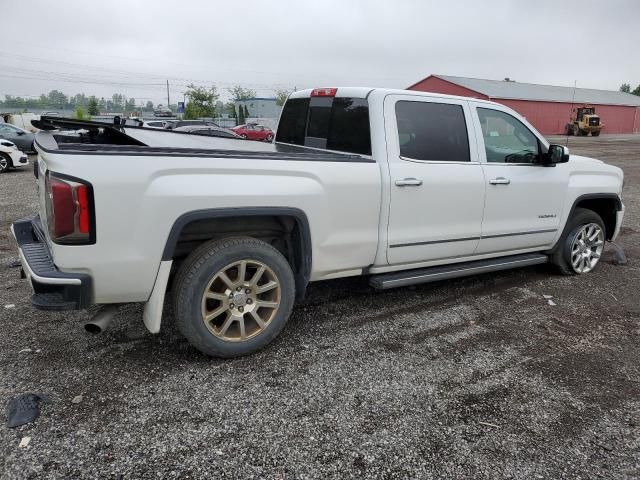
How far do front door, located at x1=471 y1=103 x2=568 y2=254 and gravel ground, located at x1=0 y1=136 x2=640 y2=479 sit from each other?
69 centimetres

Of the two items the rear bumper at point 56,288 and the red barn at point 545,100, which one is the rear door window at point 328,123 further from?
the red barn at point 545,100

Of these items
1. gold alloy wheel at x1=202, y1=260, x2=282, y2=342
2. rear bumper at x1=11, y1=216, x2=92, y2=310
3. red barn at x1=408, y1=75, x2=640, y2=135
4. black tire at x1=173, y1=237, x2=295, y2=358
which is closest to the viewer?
rear bumper at x1=11, y1=216, x2=92, y2=310

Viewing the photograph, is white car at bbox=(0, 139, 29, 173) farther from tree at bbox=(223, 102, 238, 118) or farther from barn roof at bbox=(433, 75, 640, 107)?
tree at bbox=(223, 102, 238, 118)

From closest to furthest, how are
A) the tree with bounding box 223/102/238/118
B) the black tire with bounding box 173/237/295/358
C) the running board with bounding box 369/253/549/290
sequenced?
1. the black tire with bounding box 173/237/295/358
2. the running board with bounding box 369/253/549/290
3. the tree with bounding box 223/102/238/118

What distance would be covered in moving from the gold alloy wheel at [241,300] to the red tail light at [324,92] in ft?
6.07

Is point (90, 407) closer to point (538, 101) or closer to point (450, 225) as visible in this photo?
point (450, 225)

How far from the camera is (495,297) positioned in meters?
4.94

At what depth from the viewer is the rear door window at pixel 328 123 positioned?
411 cm

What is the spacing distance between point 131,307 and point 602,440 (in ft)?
11.8

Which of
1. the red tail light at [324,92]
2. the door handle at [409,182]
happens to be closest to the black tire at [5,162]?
the red tail light at [324,92]

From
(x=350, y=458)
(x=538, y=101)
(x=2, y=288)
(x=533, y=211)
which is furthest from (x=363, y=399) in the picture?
(x=538, y=101)

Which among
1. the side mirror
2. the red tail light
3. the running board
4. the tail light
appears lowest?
the running board

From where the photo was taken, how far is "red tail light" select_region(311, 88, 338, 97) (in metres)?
4.46

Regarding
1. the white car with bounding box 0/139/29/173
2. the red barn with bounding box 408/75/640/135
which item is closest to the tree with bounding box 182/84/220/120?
the red barn with bounding box 408/75/640/135
